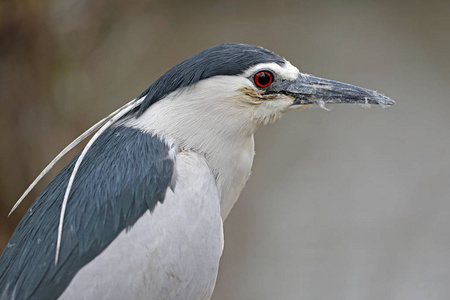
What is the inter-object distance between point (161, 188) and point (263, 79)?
40 cm

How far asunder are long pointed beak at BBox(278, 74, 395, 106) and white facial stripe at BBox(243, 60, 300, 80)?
2 centimetres

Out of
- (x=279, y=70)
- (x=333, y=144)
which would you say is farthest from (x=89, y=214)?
(x=333, y=144)

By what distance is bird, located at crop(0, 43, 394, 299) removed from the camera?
133 centimetres

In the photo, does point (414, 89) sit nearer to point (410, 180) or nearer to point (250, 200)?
point (410, 180)

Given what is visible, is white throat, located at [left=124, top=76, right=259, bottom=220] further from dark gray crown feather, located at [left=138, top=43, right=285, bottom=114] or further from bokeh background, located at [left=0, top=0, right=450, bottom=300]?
bokeh background, located at [left=0, top=0, right=450, bottom=300]

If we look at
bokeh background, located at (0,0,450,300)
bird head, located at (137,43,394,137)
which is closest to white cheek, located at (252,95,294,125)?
bird head, located at (137,43,394,137)

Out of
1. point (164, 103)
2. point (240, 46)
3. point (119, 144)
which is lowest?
point (119, 144)

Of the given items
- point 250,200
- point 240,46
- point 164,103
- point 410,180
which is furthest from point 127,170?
point 410,180

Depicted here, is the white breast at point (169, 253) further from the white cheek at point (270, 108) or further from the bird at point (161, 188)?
the white cheek at point (270, 108)

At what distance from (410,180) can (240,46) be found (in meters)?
2.42

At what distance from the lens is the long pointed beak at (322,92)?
157 cm

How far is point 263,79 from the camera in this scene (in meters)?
1.53

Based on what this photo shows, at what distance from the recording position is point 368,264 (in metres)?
3.60

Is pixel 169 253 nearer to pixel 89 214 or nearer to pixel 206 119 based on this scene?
pixel 89 214
